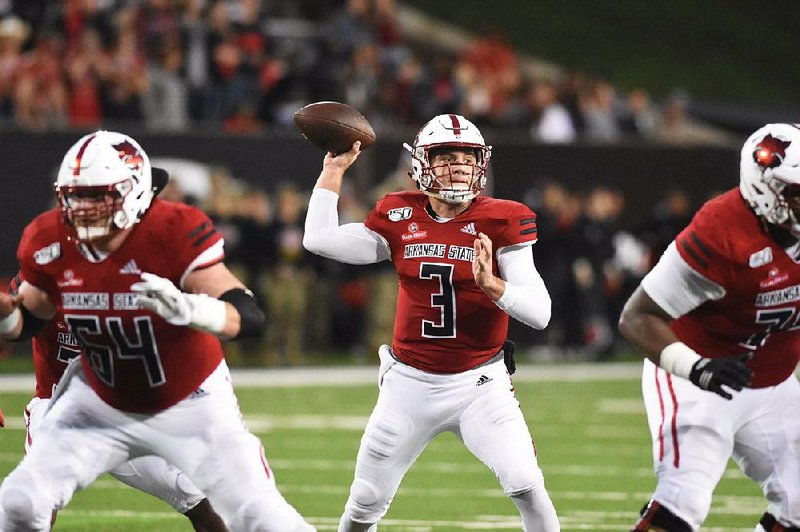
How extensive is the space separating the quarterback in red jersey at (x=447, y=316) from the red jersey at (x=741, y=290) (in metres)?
0.72

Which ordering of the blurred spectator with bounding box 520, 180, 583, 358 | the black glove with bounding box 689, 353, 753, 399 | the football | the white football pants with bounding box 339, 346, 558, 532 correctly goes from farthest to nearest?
the blurred spectator with bounding box 520, 180, 583, 358 → the football → the white football pants with bounding box 339, 346, 558, 532 → the black glove with bounding box 689, 353, 753, 399

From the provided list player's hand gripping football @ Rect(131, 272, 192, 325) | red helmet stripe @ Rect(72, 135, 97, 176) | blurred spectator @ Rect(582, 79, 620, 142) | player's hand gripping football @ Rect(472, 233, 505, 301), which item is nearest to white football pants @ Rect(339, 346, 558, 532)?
player's hand gripping football @ Rect(472, 233, 505, 301)

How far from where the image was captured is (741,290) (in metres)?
5.12

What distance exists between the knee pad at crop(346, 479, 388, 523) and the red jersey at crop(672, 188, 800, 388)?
53.1 inches

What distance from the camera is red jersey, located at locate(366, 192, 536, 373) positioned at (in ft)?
19.2

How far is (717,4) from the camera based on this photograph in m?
25.9

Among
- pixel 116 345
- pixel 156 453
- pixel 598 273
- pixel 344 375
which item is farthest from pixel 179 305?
pixel 598 273

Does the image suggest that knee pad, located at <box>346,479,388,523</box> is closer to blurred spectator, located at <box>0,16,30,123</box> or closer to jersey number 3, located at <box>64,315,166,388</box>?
jersey number 3, located at <box>64,315,166,388</box>

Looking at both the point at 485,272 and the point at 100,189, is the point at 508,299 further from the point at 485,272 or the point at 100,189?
the point at 100,189

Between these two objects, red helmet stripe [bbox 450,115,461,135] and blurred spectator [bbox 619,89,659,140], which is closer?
red helmet stripe [bbox 450,115,461,135]

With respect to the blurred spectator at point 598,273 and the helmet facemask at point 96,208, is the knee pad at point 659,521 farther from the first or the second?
the blurred spectator at point 598,273

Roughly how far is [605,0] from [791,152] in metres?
20.9

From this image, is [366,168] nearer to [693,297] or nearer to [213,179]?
[213,179]

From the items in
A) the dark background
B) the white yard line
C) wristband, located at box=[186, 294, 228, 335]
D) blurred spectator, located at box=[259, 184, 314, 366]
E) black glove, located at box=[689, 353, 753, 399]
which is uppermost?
wristband, located at box=[186, 294, 228, 335]
